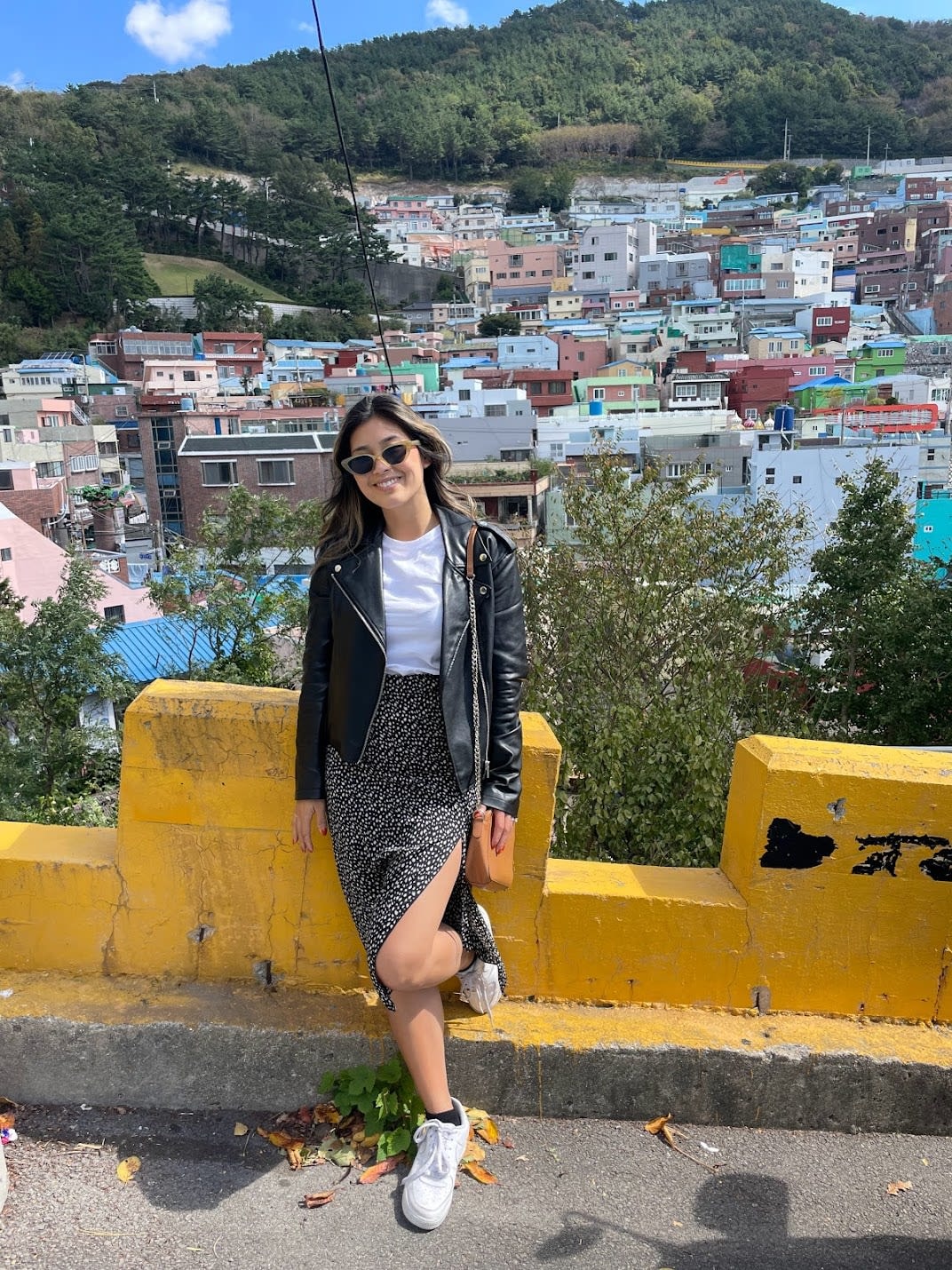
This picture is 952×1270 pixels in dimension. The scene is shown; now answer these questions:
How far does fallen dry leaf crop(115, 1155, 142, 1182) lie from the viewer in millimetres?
1824

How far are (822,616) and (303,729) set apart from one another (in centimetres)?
1026

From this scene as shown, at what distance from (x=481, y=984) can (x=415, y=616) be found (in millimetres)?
766

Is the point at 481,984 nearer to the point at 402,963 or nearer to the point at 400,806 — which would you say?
the point at 402,963

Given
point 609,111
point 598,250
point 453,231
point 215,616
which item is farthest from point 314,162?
point 215,616

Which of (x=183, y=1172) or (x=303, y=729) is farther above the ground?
(x=303, y=729)

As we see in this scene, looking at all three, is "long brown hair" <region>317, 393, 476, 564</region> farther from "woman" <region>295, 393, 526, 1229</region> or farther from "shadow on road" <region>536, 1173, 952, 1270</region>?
"shadow on road" <region>536, 1173, 952, 1270</region>

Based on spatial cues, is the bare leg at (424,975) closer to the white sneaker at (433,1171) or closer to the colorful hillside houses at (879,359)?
the white sneaker at (433,1171)

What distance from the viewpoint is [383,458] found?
183cm

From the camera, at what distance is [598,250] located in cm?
7500

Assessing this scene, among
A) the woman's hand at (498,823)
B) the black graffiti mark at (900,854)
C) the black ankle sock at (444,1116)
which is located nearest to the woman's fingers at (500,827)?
the woman's hand at (498,823)

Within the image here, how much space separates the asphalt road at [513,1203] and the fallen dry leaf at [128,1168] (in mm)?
11

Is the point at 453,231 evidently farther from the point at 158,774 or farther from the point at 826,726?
the point at 158,774

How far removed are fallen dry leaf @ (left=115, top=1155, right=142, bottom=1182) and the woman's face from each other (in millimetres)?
1307

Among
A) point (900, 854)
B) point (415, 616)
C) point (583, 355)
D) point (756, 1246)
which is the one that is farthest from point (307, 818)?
point (583, 355)
